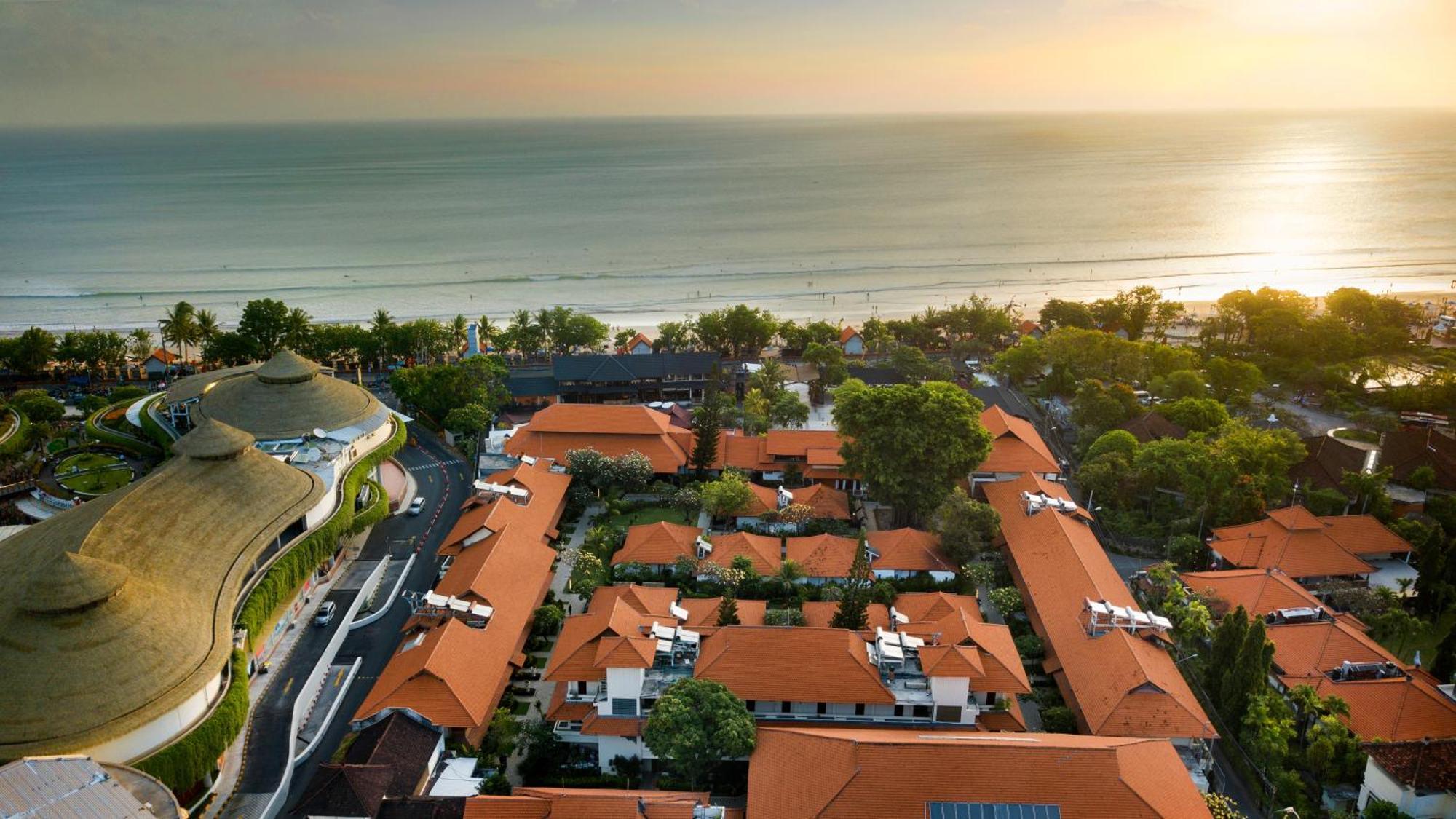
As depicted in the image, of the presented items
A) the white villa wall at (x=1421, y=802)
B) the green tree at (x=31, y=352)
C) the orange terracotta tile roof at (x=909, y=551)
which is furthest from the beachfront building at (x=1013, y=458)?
the green tree at (x=31, y=352)

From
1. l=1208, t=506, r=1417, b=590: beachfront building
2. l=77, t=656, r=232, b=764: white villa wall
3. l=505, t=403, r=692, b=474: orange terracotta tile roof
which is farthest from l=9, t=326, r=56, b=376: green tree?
l=1208, t=506, r=1417, b=590: beachfront building

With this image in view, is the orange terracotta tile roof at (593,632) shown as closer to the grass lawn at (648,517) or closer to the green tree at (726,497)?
the green tree at (726,497)

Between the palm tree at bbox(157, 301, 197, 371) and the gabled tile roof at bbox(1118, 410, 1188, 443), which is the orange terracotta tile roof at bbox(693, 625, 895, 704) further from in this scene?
the palm tree at bbox(157, 301, 197, 371)

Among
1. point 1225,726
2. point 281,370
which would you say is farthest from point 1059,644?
point 281,370

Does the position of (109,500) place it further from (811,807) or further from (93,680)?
(811,807)

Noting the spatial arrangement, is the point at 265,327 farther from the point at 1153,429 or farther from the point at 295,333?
the point at 1153,429

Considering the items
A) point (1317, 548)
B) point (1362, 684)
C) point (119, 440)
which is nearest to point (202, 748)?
point (119, 440)
